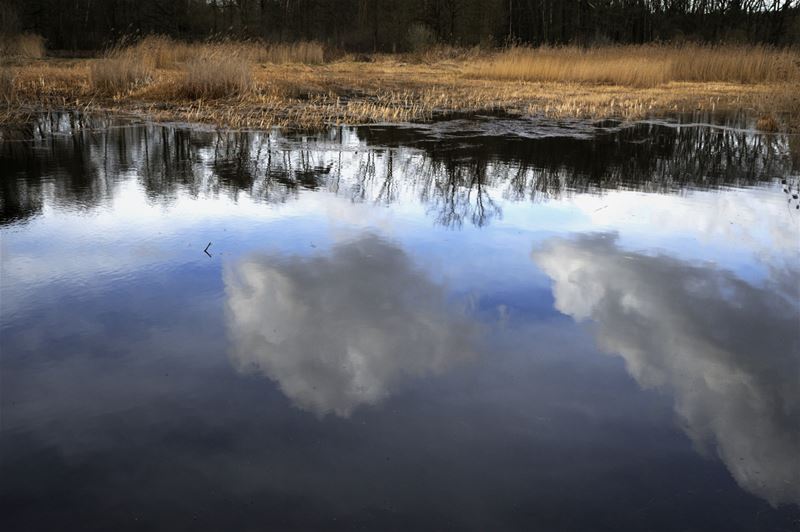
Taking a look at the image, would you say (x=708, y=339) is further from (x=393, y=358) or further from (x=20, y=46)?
(x=20, y=46)

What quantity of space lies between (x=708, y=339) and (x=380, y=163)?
5581 mm

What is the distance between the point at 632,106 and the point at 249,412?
14.5m

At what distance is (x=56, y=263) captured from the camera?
196 inches

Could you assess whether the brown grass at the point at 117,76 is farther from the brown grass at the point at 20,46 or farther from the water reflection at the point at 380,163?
the brown grass at the point at 20,46

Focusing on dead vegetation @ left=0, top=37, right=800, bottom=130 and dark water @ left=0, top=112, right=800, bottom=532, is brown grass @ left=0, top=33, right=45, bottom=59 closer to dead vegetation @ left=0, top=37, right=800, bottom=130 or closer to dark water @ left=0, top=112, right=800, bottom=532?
dead vegetation @ left=0, top=37, right=800, bottom=130

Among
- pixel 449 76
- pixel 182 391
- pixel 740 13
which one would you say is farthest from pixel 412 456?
pixel 740 13

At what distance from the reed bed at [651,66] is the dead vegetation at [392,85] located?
32mm

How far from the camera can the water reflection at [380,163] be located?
7.34 metres

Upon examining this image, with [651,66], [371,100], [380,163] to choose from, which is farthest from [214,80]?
[651,66]

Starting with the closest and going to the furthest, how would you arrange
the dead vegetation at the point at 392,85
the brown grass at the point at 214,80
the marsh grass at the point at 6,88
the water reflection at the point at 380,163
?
the water reflection at the point at 380,163
the marsh grass at the point at 6,88
the dead vegetation at the point at 392,85
the brown grass at the point at 214,80

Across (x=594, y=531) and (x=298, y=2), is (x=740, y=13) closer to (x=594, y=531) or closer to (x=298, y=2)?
(x=298, y=2)

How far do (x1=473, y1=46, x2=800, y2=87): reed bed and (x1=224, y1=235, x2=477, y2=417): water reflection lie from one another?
17545 mm

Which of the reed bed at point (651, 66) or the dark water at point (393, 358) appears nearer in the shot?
the dark water at point (393, 358)

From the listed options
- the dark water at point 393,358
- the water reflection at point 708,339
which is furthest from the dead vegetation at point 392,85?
the water reflection at point 708,339
